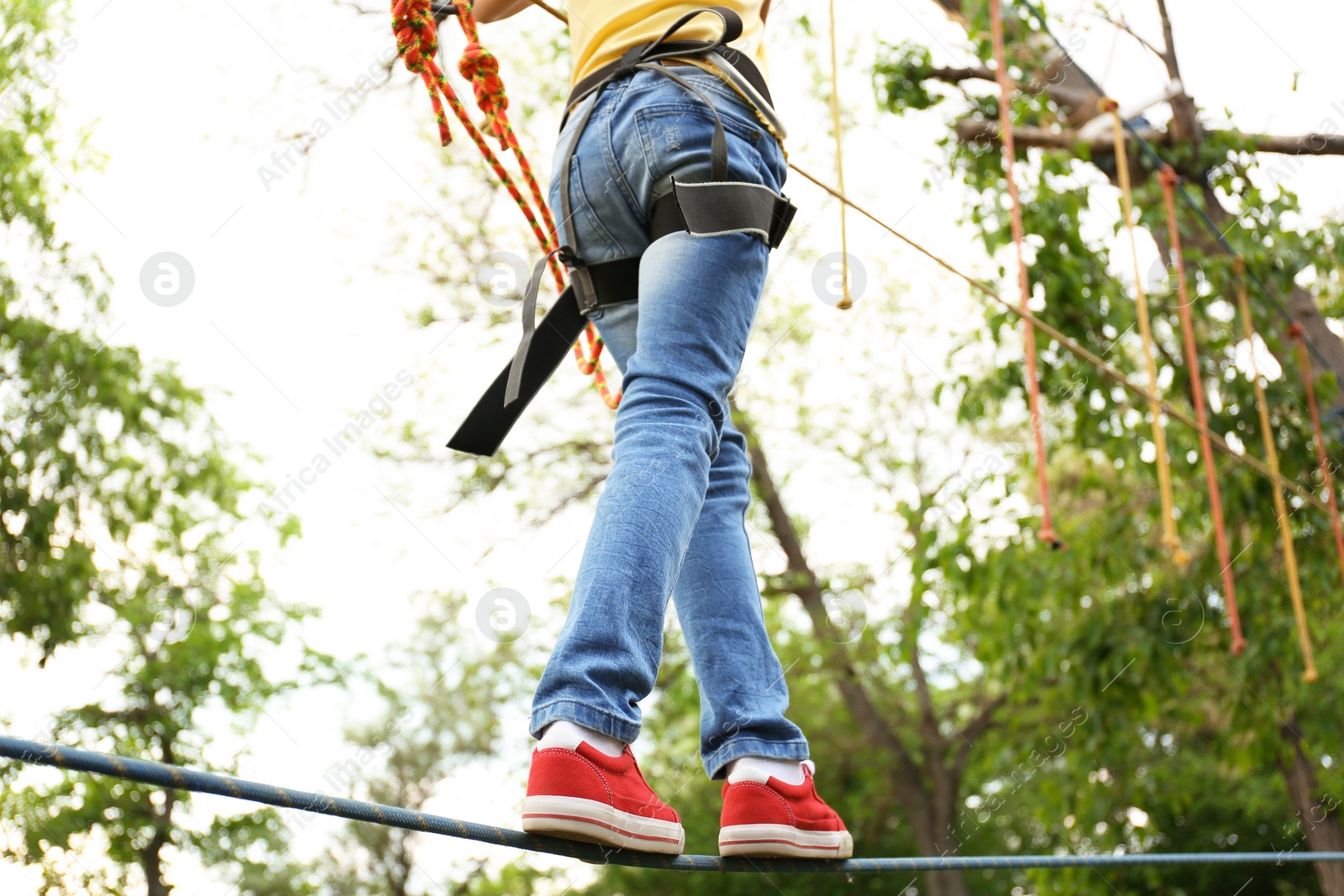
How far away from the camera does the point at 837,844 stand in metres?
1.39

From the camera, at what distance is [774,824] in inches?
52.2

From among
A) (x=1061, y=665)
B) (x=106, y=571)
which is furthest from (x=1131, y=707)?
(x=106, y=571)

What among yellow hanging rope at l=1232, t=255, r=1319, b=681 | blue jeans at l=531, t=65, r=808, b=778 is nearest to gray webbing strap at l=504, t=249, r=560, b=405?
blue jeans at l=531, t=65, r=808, b=778

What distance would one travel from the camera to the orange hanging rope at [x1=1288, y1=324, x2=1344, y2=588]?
4859 millimetres

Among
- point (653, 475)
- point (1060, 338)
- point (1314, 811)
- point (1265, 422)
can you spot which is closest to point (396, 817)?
point (653, 475)

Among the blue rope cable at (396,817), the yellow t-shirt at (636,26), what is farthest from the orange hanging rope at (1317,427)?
the yellow t-shirt at (636,26)

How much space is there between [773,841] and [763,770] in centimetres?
8

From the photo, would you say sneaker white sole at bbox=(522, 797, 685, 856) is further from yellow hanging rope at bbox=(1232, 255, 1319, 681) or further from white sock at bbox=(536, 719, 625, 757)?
yellow hanging rope at bbox=(1232, 255, 1319, 681)

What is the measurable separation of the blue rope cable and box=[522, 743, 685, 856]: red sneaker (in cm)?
3

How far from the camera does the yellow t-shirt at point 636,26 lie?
148cm

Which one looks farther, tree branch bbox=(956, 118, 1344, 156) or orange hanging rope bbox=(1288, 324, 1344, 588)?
orange hanging rope bbox=(1288, 324, 1344, 588)

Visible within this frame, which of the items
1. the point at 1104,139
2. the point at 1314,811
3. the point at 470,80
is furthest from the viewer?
the point at 1314,811

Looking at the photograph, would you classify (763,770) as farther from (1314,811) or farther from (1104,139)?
(1314,811)

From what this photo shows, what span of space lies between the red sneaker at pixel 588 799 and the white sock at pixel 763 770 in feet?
0.62
